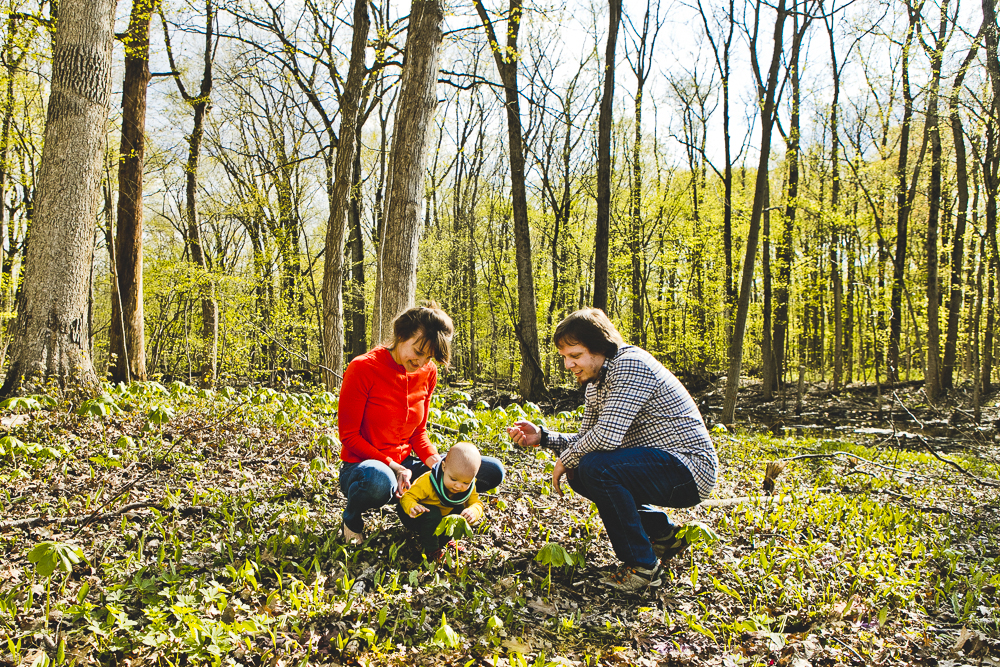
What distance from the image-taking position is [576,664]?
2.07 metres

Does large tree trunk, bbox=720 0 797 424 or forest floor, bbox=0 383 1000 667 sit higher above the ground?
large tree trunk, bbox=720 0 797 424

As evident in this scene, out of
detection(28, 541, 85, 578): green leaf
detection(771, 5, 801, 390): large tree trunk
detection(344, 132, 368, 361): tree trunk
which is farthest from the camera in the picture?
detection(344, 132, 368, 361): tree trunk

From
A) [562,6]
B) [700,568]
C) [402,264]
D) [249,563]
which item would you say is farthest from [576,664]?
[562,6]

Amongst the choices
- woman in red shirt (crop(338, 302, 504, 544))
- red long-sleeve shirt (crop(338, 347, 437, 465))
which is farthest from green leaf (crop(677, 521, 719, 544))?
red long-sleeve shirt (crop(338, 347, 437, 465))

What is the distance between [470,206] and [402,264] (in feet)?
53.3

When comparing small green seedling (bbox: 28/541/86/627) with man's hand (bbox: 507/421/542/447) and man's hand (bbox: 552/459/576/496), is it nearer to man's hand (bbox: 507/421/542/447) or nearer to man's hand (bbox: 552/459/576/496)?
man's hand (bbox: 507/421/542/447)

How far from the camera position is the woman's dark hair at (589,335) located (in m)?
2.76

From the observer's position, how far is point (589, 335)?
2.76 metres

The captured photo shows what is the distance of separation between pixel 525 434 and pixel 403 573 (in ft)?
3.05

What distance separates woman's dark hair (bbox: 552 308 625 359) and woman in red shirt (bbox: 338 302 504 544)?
624 millimetres

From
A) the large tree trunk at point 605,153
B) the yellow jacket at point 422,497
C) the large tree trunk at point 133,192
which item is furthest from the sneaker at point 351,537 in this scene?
the large tree trunk at point 605,153

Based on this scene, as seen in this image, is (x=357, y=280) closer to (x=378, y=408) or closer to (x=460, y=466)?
(x=378, y=408)

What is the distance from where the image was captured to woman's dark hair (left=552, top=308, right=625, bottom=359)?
2.76 metres

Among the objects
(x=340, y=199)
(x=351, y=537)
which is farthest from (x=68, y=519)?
(x=340, y=199)
